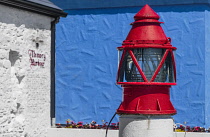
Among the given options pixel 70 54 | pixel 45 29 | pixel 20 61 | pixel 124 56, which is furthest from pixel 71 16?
pixel 124 56

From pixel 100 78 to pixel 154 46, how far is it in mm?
13300

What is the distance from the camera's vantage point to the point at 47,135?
19344 millimetres

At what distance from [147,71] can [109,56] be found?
13237 mm

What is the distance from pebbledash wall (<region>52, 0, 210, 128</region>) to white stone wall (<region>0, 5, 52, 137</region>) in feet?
10.8

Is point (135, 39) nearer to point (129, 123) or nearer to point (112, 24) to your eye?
point (129, 123)

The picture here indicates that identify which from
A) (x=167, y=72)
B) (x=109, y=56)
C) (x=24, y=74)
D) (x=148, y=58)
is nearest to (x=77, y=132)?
(x=24, y=74)

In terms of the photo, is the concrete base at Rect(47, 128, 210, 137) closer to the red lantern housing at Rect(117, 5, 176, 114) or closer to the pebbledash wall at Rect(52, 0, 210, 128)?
the pebbledash wall at Rect(52, 0, 210, 128)

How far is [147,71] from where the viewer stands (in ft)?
31.1

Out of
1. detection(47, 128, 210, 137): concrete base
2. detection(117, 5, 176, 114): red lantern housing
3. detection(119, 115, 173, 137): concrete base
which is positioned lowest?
detection(47, 128, 210, 137): concrete base

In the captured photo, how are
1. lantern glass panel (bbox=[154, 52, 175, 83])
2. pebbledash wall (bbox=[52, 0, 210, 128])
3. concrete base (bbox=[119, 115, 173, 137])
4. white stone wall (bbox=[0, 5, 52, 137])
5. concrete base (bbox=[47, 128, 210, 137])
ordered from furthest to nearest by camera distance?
pebbledash wall (bbox=[52, 0, 210, 128]) < concrete base (bbox=[47, 128, 210, 137]) < white stone wall (bbox=[0, 5, 52, 137]) < lantern glass panel (bbox=[154, 52, 175, 83]) < concrete base (bbox=[119, 115, 173, 137])

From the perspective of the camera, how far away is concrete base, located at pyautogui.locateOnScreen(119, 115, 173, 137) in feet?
30.8

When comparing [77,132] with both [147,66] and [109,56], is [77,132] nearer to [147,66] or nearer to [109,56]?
[109,56]

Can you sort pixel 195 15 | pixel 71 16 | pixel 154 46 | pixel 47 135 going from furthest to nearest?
pixel 71 16, pixel 195 15, pixel 47 135, pixel 154 46

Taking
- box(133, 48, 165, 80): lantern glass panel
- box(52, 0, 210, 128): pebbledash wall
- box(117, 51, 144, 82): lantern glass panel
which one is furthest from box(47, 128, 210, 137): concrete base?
box(133, 48, 165, 80): lantern glass panel
